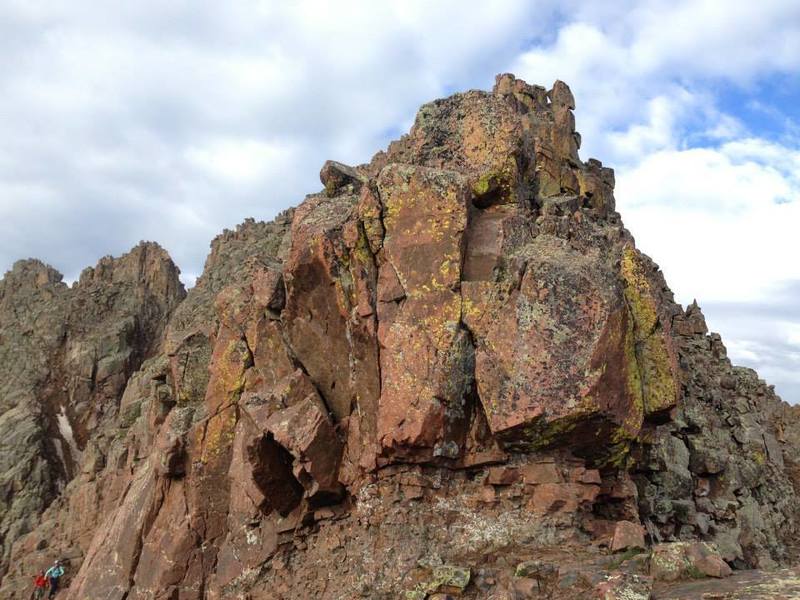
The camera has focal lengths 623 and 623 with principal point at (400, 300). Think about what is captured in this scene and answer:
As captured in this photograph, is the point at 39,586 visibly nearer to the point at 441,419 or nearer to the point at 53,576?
the point at 53,576

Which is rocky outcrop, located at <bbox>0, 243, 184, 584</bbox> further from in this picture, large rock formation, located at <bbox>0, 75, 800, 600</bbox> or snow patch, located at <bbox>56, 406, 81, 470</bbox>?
large rock formation, located at <bbox>0, 75, 800, 600</bbox>

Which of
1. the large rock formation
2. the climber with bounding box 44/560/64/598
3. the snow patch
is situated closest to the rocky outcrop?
the snow patch

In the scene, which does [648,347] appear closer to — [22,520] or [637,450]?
[637,450]

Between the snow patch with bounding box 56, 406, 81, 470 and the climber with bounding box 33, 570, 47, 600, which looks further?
the snow patch with bounding box 56, 406, 81, 470

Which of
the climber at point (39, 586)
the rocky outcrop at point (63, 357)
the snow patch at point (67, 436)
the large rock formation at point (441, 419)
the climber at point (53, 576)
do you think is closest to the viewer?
the large rock formation at point (441, 419)

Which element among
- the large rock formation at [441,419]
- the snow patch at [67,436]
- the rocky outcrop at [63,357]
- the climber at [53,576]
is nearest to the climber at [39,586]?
the climber at [53,576]

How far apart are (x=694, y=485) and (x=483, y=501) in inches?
527

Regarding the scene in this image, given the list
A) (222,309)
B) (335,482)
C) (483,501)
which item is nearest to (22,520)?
(222,309)

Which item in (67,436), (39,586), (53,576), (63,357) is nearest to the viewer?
(53,576)

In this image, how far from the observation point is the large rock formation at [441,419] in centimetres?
1852

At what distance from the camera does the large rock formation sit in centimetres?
1852

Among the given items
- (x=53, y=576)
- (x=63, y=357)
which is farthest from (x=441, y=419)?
(x=63, y=357)

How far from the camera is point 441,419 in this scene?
1923 cm

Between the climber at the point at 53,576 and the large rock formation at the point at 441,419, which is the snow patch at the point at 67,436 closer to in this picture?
the climber at the point at 53,576
